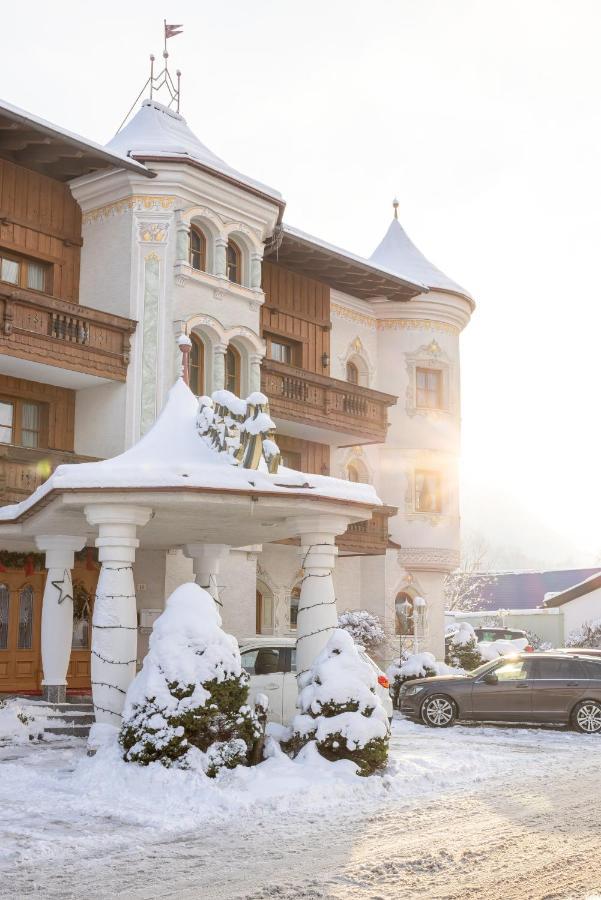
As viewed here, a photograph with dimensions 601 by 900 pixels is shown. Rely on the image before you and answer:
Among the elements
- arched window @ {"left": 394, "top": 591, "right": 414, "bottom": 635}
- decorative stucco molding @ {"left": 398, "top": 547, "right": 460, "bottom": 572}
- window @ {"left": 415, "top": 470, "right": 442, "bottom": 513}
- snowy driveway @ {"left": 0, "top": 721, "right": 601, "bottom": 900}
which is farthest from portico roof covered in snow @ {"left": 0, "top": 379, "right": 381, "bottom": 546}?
window @ {"left": 415, "top": 470, "right": 442, "bottom": 513}

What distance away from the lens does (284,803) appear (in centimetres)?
1109

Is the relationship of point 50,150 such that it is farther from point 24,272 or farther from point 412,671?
point 412,671

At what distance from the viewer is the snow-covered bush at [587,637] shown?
4697cm

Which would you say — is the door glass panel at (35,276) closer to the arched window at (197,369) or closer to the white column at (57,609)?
the arched window at (197,369)

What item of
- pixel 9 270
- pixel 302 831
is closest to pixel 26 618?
pixel 9 270

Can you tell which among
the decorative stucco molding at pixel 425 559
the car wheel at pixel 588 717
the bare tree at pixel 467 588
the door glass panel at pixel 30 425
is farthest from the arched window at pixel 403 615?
the bare tree at pixel 467 588

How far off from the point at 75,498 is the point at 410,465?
19.1 m

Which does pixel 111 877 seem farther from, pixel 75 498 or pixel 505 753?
pixel 505 753

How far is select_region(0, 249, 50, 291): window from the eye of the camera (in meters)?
22.9

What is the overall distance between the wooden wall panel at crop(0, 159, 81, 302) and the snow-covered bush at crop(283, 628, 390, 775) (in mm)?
12835

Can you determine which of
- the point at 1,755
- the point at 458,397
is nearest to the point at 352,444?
the point at 458,397

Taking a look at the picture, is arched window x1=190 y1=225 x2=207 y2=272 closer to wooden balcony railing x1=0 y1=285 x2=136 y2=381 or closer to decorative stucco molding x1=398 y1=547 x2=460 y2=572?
wooden balcony railing x1=0 y1=285 x2=136 y2=381

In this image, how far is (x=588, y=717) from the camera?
19875mm

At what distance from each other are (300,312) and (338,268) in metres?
Answer: 1.60
